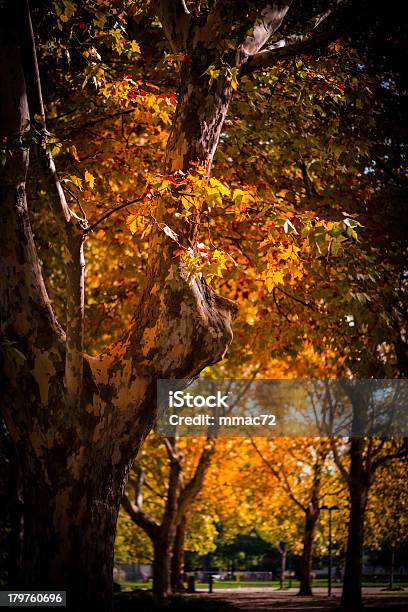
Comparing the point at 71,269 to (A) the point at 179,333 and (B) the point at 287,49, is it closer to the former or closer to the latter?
(A) the point at 179,333

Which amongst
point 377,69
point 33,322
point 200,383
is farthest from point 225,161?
point 200,383

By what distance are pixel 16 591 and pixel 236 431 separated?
64.7ft

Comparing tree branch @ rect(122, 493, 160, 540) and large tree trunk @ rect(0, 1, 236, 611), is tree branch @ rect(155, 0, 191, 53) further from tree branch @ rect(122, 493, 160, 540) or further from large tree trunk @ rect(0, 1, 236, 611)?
tree branch @ rect(122, 493, 160, 540)

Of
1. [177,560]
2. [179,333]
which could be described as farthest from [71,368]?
[177,560]

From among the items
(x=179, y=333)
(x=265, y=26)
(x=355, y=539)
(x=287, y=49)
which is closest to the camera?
(x=179, y=333)

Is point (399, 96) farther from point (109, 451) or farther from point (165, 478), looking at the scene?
point (165, 478)

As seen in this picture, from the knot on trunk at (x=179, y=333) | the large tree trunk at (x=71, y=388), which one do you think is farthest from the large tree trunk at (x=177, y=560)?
the knot on trunk at (x=179, y=333)

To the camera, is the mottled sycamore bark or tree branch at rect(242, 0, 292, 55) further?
tree branch at rect(242, 0, 292, 55)

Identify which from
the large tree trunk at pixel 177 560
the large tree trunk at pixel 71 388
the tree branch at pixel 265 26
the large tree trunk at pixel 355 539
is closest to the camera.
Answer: the large tree trunk at pixel 71 388

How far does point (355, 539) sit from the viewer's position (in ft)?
67.3

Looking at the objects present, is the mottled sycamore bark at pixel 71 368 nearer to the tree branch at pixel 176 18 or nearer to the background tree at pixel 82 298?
the background tree at pixel 82 298

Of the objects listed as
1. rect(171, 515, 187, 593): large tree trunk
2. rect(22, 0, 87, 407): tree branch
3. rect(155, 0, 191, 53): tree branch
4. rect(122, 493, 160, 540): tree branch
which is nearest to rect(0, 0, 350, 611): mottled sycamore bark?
rect(22, 0, 87, 407): tree branch

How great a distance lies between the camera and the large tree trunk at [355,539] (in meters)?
20.3

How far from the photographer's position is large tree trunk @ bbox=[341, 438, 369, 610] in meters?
20.3
